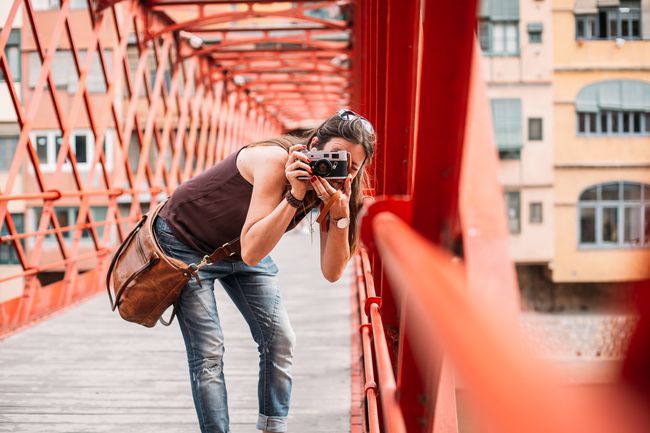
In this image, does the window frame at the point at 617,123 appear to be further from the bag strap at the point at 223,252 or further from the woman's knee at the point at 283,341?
the bag strap at the point at 223,252

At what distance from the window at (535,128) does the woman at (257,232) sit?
32341mm

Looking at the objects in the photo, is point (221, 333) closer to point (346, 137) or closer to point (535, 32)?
point (346, 137)

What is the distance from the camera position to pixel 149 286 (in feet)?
7.83

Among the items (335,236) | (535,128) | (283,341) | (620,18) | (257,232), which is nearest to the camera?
(257,232)

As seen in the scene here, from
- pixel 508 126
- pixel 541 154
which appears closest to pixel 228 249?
pixel 508 126

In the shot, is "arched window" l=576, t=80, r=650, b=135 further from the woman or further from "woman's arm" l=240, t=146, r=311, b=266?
"woman's arm" l=240, t=146, r=311, b=266

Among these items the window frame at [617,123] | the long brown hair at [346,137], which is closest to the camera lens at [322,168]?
the long brown hair at [346,137]

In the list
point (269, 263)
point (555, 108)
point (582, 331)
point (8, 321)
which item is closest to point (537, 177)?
point (555, 108)

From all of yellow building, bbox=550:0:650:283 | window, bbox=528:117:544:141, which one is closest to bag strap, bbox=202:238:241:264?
yellow building, bbox=550:0:650:283

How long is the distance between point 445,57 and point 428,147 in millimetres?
130

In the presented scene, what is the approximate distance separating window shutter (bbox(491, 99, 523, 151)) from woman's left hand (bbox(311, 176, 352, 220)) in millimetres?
28966

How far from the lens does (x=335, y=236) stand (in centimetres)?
219

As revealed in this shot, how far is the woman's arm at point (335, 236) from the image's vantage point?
2.00 metres

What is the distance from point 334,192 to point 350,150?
12cm
